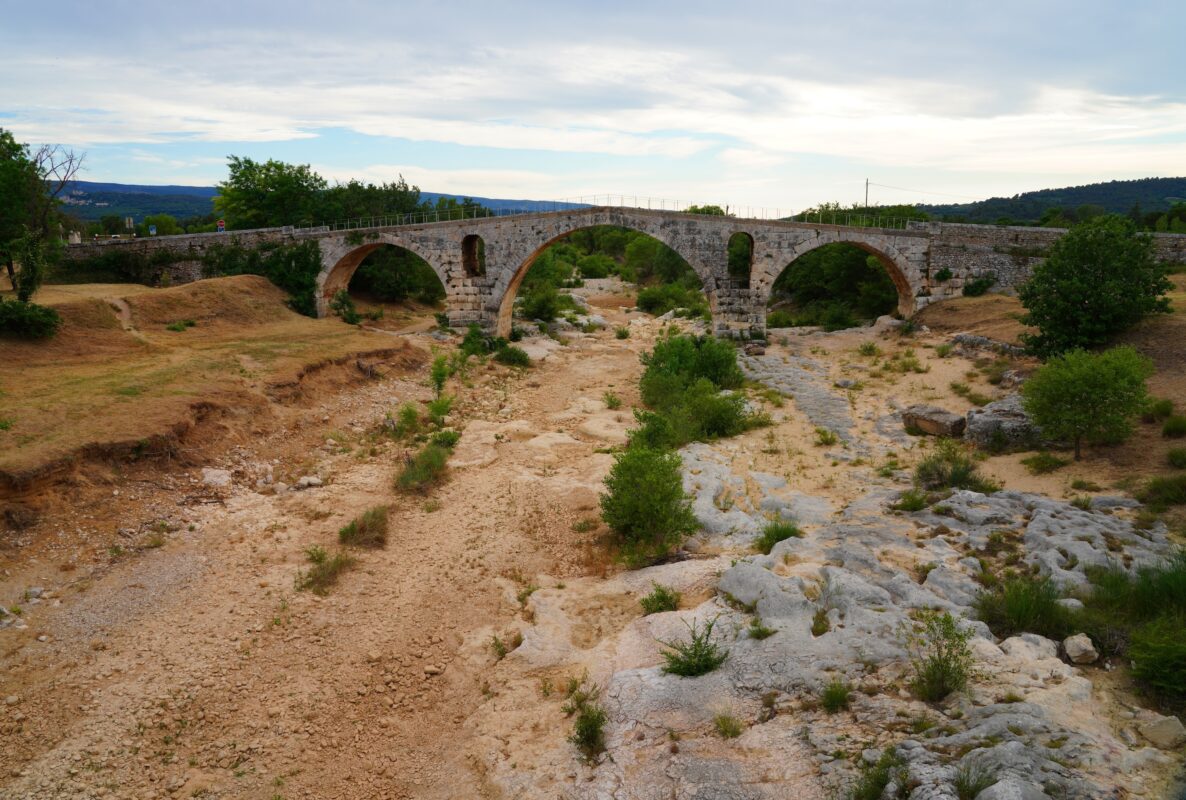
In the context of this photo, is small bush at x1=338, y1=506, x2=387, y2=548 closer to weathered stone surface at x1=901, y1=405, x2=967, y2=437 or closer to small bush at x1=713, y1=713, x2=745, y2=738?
small bush at x1=713, y1=713, x2=745, y2=738

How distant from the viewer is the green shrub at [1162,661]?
26.0ft

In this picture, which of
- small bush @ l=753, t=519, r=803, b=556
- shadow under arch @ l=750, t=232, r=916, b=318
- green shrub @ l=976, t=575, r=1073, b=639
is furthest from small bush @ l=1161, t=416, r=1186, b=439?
shadow under arch @ l=750, t=232, r=916, b=318

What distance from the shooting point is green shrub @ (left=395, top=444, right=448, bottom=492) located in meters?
18.5

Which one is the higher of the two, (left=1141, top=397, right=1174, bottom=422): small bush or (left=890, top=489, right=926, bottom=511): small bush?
(left=1141, top=397, right=1174, bottom=422): small bush

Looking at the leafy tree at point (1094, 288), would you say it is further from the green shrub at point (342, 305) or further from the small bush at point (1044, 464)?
the green shrub at point (342, 305)

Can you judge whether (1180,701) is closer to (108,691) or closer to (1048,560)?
(1048,560)

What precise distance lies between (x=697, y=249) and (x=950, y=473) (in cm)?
1917

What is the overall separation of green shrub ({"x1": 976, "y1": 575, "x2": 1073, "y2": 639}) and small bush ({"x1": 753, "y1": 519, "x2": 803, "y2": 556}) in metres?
3.53

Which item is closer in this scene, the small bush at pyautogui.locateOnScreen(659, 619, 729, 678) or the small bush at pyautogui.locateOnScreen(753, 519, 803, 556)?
the small bush at pyautogui.locateOnScreen(659, 619, 729, 678)

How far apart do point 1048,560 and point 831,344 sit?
71.8ft

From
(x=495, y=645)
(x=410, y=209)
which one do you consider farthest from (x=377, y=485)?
(x=410, y=209)

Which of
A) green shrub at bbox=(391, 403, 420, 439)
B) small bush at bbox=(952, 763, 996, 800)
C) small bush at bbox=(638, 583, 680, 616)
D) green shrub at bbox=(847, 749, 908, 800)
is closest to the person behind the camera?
small bush at bbox=(952, 763, 996, 800)

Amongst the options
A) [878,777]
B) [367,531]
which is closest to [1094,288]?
[878,777]

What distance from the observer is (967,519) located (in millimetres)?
13750
